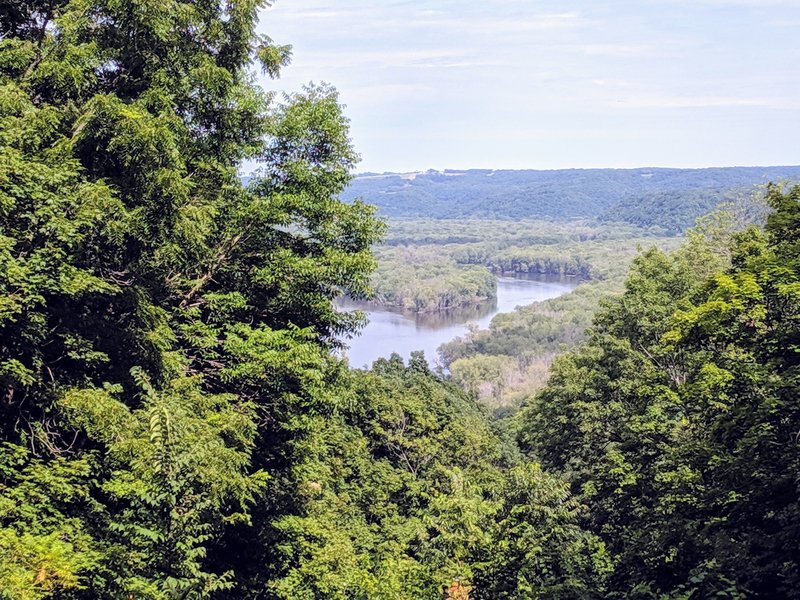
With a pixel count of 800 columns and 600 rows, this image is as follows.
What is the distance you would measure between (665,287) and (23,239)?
15.1m

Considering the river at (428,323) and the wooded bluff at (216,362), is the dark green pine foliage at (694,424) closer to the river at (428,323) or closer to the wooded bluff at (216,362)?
the wooded bluff at (216,362)

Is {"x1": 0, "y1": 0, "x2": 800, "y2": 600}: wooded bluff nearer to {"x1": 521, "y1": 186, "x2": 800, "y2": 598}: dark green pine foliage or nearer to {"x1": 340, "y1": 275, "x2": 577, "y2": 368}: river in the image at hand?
{"x1": 521, "y1": 186, "x2": 800, "y2": 598}: dark green pine foliage

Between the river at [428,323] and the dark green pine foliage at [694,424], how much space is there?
2021 inches

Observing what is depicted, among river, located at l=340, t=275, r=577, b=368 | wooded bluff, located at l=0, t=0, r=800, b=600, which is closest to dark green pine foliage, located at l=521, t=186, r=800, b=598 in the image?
wooded bluff, located at l=0, t=0, r=800, b=600

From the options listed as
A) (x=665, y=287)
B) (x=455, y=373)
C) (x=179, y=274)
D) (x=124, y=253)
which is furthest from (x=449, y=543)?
(x=455, y=373)

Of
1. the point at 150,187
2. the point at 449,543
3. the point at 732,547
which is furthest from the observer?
the point at 449,543

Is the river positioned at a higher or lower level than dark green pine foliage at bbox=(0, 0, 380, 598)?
lower

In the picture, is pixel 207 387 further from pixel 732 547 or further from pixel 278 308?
pixel 732 547

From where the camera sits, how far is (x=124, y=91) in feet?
26.7

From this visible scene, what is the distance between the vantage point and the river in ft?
279

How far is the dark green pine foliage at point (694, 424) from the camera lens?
6.72m

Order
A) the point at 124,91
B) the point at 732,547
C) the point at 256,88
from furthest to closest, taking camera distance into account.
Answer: the point at 256,88 < the point at 124,91 < the point at 732,547

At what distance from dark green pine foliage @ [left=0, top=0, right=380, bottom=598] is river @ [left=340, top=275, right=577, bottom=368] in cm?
5877

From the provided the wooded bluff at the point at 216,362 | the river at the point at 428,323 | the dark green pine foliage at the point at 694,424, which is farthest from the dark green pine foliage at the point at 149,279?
the river at the point at 428,323
